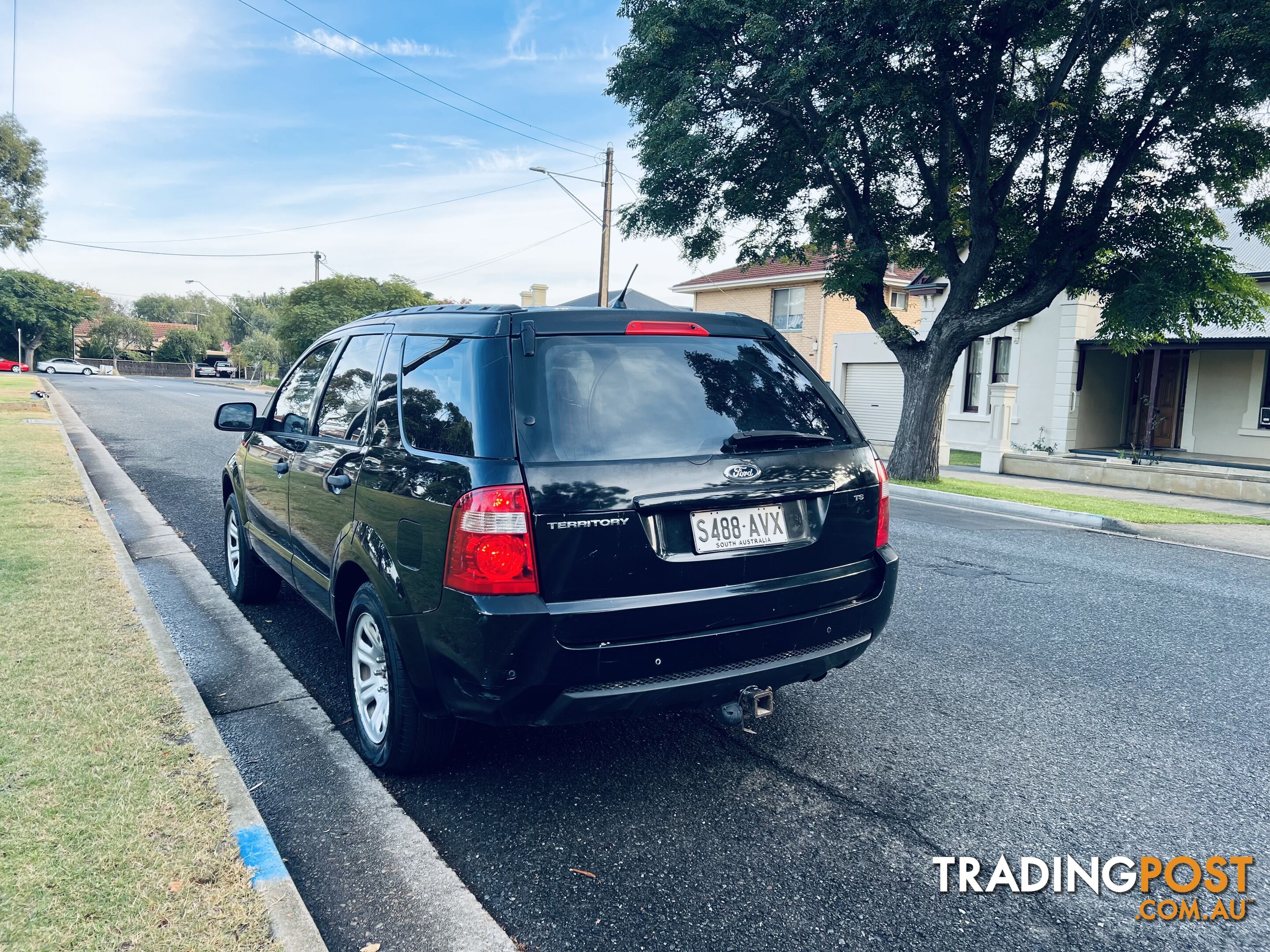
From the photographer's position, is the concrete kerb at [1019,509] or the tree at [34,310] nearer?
the concrete kerb at [1019,509]

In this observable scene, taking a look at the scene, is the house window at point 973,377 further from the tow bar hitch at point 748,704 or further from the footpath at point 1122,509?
the tow bar hitch at point 748,704

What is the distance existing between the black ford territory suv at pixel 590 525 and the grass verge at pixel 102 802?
0.79 m

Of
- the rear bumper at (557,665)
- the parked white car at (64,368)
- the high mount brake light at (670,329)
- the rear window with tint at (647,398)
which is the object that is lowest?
the rear bumper at (557,665)

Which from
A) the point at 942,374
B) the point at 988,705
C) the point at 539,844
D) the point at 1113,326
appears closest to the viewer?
the point at 539,844

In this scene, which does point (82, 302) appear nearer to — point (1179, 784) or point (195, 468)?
point (195, 468)

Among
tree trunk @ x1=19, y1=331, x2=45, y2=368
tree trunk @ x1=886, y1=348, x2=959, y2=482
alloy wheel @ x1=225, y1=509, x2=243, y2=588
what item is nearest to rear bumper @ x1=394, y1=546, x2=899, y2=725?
alloy wheel @ x1=225, y1=509, x2=243, y2=588

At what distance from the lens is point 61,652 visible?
4.50 meters

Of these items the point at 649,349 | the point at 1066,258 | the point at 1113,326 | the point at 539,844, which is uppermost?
the point at 1066,258

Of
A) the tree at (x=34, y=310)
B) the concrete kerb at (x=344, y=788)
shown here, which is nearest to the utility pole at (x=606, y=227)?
the concrete kerb at (x=344, y=788)

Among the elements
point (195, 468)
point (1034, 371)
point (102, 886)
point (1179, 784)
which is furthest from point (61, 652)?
point (1034, 371)

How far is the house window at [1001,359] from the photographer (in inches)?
997

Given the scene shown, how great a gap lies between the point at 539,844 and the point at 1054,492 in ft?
45.8

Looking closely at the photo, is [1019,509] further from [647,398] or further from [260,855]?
[260,855]

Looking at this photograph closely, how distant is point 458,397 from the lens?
130 inches
